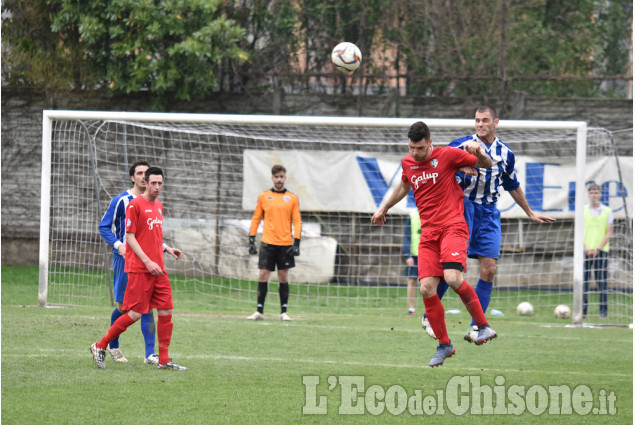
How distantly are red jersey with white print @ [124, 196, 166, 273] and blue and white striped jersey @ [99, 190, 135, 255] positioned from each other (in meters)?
0.79

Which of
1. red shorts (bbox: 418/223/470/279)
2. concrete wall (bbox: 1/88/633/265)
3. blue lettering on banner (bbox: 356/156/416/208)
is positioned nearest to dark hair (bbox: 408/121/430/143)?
red shorts (bbox: 418/223/470/279)

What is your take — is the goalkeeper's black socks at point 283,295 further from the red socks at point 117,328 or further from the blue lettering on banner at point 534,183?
the blue lettering on banner at point 534,183

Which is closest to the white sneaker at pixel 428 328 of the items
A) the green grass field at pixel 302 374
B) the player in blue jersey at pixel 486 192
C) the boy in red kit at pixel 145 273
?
the player in blue jersey at pixel 486 192

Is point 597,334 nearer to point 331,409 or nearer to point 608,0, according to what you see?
point 331,409

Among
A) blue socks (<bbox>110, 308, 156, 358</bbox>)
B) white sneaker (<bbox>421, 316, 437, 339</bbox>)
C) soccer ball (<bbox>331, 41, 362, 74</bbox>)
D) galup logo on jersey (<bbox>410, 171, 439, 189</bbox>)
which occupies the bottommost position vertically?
blue socks (<bbox>110, 308, 156, 358</bbox>)

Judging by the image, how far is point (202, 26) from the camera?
1648 centimetres

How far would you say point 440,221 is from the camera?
7.02m

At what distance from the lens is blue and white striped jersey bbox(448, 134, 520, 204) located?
24.4ft

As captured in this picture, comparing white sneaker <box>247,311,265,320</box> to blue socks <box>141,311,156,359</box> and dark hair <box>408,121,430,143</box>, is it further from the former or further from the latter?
dark hair <box>408,121,430,143</box>

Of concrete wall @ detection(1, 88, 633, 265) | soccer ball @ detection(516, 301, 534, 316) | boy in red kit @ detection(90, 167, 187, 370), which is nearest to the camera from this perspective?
boy in red kit @ detection(90, 167, 187, 370)

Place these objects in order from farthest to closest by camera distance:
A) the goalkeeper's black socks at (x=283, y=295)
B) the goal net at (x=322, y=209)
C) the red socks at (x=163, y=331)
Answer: the goal net at (x=322, y=209) < the goalkeeper's black socks at (x=283, y=295) < the red socks at (x=163, y=331)

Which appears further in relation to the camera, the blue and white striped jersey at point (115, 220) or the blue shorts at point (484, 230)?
the blue and white striped jersey at point (115, 220)

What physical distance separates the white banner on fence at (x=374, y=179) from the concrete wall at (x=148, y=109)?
1.25m

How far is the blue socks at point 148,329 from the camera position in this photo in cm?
857
